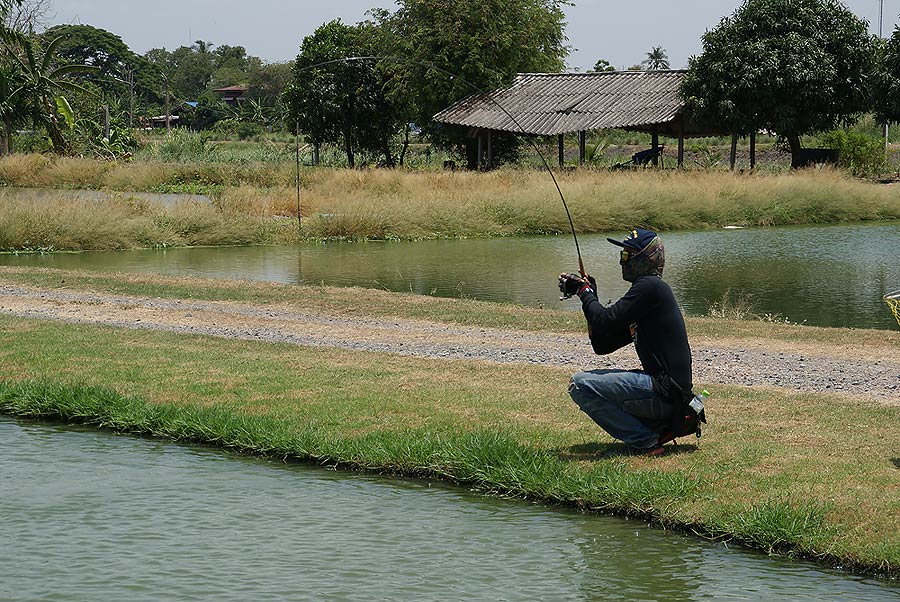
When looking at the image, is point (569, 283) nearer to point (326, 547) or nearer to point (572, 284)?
point (572, 284)

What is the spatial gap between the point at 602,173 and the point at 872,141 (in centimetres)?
1634

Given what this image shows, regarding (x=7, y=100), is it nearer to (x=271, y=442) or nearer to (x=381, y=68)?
(x=381, y=68)

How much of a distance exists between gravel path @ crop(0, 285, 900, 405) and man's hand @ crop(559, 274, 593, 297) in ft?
11.6

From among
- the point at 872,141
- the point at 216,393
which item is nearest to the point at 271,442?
the point at 216,393

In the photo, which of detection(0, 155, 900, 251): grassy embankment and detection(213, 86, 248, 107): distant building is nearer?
detection(0, 155, 900, 251): grassy embankment

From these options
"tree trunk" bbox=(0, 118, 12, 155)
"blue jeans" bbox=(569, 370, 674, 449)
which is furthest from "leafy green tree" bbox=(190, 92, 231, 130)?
"blue jeans" bbox=(569, 370, 674, 449)

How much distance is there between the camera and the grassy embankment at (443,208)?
2698cm

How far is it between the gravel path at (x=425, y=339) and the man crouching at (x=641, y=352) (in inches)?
112

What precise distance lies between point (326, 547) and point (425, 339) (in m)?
6.48

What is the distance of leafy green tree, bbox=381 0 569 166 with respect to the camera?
47844 mm

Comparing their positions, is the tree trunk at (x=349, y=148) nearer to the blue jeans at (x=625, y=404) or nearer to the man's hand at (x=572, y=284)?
the blue jeans at (x=625, y=404)

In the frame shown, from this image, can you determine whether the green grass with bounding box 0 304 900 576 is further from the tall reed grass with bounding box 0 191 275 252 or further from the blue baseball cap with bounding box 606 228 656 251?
the tall reed grass with bounding box 0 191 275 252

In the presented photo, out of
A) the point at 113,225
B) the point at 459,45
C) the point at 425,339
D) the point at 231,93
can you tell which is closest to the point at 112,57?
the point at 231,93

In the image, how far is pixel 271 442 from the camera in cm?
861
